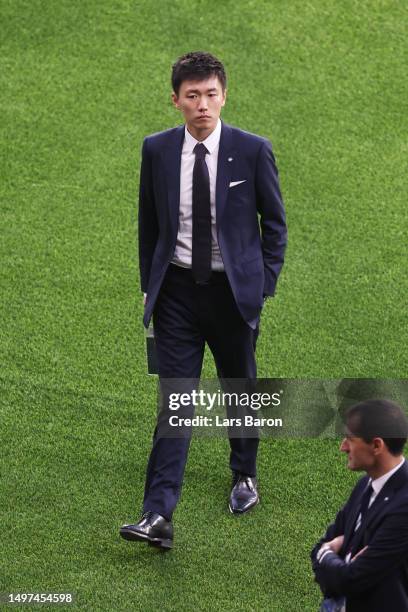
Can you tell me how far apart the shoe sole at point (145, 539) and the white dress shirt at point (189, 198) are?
110cm

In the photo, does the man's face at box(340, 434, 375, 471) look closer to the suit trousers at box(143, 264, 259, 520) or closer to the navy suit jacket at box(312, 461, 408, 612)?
the navy suit jacket at box(312, 461, 408, 612)

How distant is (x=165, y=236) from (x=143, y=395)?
4.21 ft

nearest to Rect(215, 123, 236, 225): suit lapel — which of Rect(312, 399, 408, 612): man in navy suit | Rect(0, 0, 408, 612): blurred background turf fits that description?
Rect(0, 0, 408, 612): blurred background turf

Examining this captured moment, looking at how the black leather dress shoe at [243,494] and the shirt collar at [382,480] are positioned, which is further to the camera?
the black leather dress shoe at [243,494]

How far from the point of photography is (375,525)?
13.0ft

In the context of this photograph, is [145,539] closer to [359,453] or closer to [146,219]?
[146,219]

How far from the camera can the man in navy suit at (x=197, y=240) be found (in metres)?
5.27

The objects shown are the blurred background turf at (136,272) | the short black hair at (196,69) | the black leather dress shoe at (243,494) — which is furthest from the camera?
the black leather dress shoe at (243,494)

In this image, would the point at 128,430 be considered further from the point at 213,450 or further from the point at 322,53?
the point at 322,53

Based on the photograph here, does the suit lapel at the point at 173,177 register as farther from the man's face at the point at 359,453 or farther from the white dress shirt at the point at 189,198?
the man's face at the point at 359,453

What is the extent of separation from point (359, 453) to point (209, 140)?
71.8 inches

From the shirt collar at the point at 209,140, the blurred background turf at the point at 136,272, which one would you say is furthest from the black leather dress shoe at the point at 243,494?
the shirt collar at the point at 209,140

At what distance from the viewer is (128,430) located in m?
6.20

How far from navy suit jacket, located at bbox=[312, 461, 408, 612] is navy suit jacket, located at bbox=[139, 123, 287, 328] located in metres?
1.48
